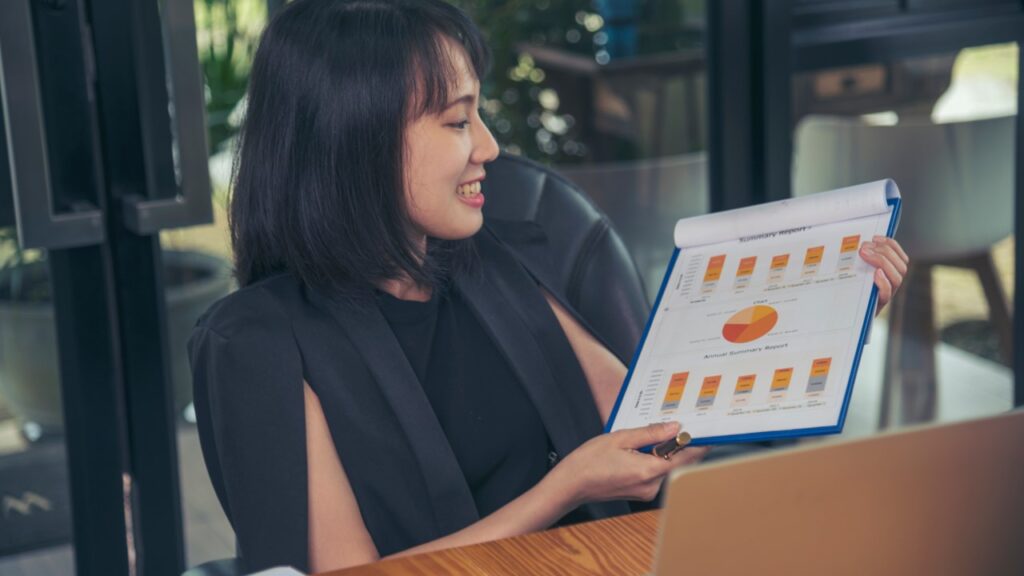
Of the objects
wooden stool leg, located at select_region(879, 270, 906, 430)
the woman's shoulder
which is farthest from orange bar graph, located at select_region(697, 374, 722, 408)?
wooden stool leg, located at select_region(879, 270, 906, 430)

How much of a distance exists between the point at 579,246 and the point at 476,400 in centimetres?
30

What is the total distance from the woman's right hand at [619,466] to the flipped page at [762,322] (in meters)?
0.02

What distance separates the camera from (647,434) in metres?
1.36

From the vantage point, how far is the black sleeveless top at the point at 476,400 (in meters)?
1.67

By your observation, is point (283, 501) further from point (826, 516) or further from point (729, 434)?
point (826, 516)

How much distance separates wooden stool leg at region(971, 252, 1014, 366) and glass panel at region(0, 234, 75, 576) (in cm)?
193

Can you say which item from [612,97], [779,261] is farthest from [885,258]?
[612,97]

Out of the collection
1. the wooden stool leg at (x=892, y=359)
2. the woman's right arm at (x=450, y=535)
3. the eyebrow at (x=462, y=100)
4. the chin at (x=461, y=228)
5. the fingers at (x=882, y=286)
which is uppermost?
the eyebrow at (x=462, y=100)

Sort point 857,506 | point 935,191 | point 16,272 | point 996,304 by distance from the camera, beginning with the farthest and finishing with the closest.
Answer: point 996,304 → point 935,191 → point 16,272 → point 857,506

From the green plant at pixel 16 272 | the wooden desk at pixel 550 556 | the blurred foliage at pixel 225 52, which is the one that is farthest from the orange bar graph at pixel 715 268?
the green plant at pixel 16 272

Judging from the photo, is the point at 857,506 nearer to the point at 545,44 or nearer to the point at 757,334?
the point at 757,334

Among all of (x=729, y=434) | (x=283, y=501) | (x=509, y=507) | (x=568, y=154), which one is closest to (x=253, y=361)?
(x=283, y=501)

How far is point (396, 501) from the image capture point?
5.19ft

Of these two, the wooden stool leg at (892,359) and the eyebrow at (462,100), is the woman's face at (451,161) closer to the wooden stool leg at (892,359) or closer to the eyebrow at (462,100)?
the eyebrow at (462,100)
